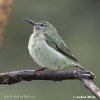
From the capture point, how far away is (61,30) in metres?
6.76

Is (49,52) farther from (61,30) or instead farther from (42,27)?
(61,30)

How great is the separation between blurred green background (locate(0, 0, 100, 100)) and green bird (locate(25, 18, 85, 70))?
2384mm

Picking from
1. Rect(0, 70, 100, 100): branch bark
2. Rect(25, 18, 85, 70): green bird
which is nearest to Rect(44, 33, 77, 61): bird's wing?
Rect(25, 18, 85, 70): green bird

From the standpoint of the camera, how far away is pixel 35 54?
2982mm

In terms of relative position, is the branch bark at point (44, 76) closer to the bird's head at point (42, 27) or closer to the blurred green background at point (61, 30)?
the bird's head at point (42, 27)

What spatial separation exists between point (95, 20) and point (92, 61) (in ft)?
3.79

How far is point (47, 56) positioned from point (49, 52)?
0.18 ft

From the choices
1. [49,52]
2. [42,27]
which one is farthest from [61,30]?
[49,52]

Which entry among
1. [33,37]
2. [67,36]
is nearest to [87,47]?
[67,36]

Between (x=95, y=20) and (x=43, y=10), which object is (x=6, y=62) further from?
(x=95, y=20)

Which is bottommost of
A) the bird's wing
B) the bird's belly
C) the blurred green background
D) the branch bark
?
the branch bark

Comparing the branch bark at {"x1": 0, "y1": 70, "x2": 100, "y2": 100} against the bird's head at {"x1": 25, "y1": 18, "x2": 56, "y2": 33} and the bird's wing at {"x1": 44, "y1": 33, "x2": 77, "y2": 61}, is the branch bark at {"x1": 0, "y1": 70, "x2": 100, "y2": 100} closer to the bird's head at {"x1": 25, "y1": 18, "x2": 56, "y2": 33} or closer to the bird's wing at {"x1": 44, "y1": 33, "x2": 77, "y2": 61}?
the bird's wing at {"x1": 44, "y1": 33, "x2": 77, "y2": 61}

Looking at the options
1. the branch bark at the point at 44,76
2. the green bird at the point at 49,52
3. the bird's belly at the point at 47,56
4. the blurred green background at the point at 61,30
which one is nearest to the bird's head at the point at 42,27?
the green bird at the point at 49,52

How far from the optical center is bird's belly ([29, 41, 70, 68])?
2.98m
